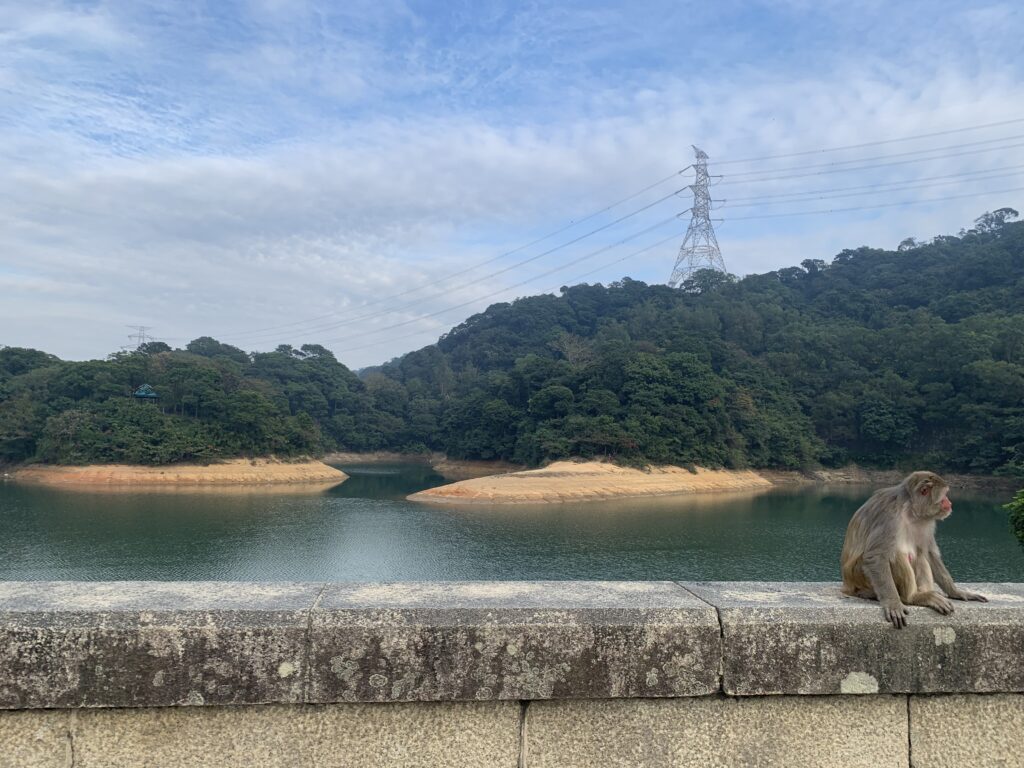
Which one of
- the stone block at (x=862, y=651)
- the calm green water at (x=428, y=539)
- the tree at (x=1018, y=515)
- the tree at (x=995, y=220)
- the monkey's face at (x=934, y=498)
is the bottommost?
the calm green water at (x=428, y=539)

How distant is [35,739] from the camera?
6.07ft

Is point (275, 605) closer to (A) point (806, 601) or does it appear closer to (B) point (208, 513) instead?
(A) point (806, 601)

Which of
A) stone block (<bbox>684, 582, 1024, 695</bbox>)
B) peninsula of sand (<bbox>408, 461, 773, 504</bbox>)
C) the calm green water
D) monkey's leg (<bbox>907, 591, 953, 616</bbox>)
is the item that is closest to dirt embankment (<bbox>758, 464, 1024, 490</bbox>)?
peninsula of sand (<bbox>408, 461, 773, 504</bbox>)

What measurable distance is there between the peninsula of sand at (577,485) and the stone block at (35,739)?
39662mm

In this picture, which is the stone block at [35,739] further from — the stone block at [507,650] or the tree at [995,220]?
the tree at [995,220]

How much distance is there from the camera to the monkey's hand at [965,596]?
2.40 metres

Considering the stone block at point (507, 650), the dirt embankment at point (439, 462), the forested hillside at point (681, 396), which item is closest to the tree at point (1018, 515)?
the stone block at point (507, 650)

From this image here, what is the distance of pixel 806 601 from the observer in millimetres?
2270

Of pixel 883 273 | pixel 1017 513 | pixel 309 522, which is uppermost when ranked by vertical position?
pixel 883 273

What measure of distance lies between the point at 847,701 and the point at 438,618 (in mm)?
1232

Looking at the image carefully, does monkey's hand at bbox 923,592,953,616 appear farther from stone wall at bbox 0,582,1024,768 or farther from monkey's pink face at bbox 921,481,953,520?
monkey's pink face at bbox 921,481,953,520

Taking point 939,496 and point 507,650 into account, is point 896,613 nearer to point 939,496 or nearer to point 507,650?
point 939,496

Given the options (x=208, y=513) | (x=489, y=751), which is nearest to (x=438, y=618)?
(x=489, y=751)

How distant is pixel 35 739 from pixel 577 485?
42.8 metres
